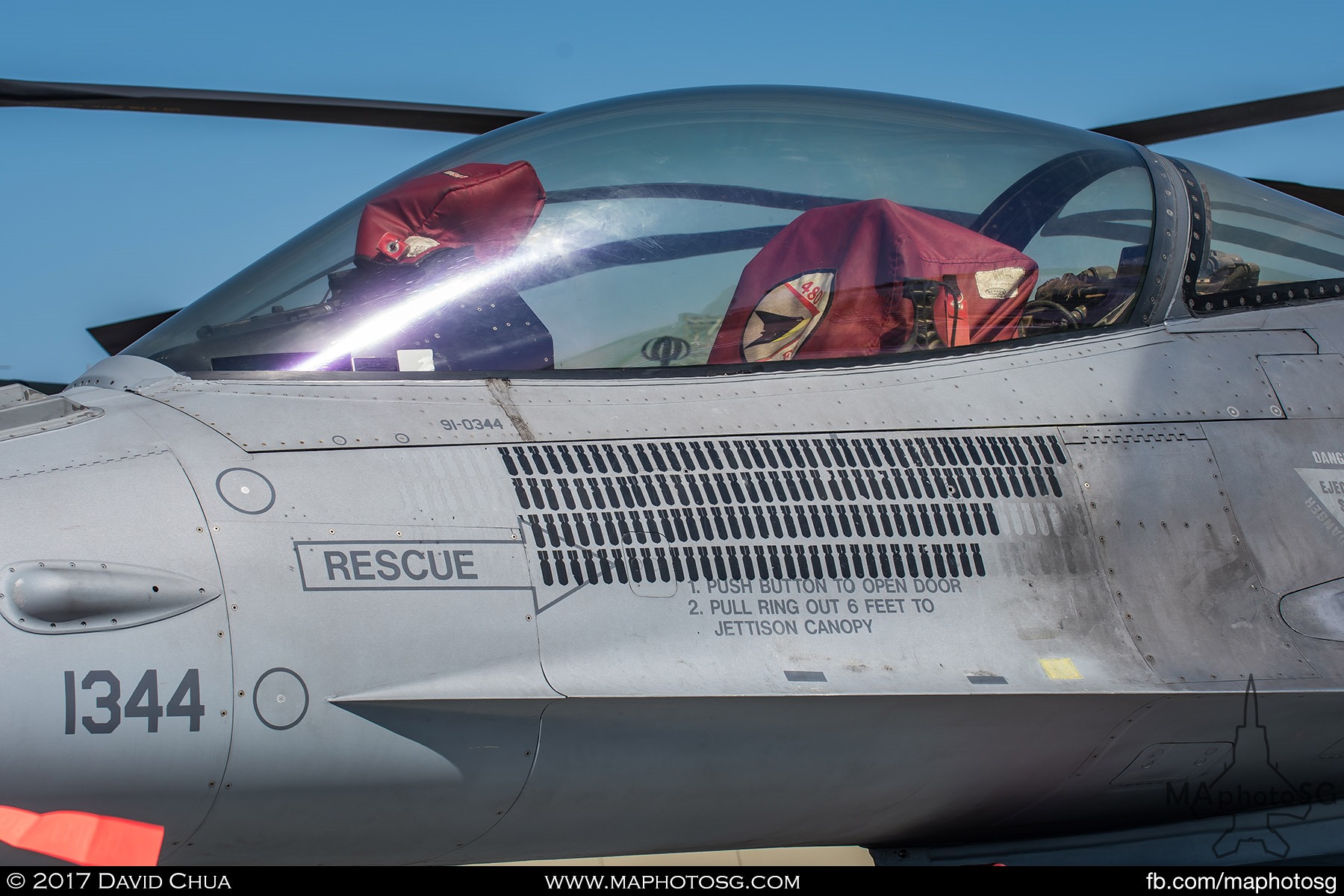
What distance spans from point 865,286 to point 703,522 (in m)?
1.08

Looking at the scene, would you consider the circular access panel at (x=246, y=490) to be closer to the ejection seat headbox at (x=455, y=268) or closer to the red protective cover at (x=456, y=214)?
the ejection seat headbox at (x=455, y=268)

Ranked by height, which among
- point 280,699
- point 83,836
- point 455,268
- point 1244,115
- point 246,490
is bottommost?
point 83,836

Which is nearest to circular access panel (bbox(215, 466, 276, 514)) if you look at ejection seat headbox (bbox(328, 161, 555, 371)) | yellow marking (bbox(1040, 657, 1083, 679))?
ejection seat headbox (bbox(328, 161, 555, 371))

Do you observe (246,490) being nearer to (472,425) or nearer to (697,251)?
(472,425)

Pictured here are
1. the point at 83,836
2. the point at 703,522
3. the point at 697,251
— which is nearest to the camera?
the point at 83,836

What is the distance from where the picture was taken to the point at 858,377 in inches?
130

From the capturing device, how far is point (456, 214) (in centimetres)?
333

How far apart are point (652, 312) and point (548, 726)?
1.33 m

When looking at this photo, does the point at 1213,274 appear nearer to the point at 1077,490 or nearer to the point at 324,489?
the point at 1077,490

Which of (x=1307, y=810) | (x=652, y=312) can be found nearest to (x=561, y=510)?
(x=652, y=312)

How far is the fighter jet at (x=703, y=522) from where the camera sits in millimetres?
2449

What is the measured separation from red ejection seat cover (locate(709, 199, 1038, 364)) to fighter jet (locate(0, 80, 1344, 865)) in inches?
0.6

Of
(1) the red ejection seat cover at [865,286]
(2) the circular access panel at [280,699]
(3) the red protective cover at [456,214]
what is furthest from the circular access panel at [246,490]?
(1) the red ejection seat cover at [865,286]

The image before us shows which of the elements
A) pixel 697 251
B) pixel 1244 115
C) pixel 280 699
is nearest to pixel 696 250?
pixel 697 251
